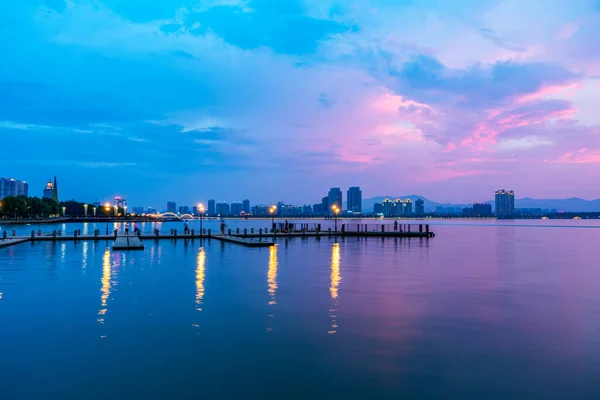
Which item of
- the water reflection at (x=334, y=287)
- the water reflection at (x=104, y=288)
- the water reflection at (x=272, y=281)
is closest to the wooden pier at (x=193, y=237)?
the water reflection at (x=104, y=288)

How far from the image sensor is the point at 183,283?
30453 mm

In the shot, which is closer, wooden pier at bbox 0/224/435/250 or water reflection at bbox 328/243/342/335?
water reflection at bbox 328/243/342/335

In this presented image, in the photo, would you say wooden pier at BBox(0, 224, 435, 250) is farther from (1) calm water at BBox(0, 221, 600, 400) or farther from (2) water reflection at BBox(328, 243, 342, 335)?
(1) calm water at BBox(0, 221, 600, 400)

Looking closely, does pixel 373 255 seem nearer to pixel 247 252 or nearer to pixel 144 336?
pixel 247 252

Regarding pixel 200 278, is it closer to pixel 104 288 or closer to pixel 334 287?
pixel 104 288

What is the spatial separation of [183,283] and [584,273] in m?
30.8

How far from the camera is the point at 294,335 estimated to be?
1803 cm

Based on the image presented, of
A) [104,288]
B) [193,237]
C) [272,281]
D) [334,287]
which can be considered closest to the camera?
[104,288]

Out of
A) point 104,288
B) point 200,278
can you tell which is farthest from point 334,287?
point 104,288

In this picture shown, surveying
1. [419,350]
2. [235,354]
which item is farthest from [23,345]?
[419,350]

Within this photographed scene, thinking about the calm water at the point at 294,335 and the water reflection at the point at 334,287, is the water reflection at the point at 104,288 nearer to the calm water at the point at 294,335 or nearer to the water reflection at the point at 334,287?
the calm water at the point at 294,335

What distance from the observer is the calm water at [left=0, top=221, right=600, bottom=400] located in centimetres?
1329

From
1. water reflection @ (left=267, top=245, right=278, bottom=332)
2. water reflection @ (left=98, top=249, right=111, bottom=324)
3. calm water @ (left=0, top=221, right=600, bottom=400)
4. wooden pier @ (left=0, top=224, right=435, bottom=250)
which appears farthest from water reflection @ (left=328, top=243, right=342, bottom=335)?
wooden pier @ (left=0, top=224, right=435, bottom=250)

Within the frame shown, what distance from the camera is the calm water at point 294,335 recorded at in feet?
43.6
